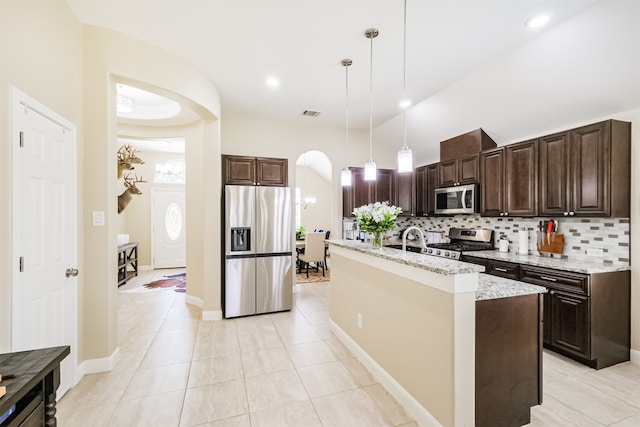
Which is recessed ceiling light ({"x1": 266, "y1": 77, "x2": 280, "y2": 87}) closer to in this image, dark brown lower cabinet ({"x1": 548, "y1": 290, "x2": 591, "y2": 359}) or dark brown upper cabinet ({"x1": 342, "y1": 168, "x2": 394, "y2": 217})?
dark brown upper cabinet ({"x1": 342, "y1": 168, "x2": 394, "y2": 217})

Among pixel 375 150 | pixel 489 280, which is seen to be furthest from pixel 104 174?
pixel 375 150

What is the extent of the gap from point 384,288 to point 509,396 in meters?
1.03

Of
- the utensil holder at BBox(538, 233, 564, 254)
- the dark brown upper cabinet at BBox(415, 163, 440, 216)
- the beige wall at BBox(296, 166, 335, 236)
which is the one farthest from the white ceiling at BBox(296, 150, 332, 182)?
the utensil holder at BBox(538, 233, 564, 254)

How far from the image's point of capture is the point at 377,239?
2740mm

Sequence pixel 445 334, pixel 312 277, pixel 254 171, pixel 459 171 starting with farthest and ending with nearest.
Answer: pixel 312 277
pixel 459 171
pixel 254 171
pixel 445 334

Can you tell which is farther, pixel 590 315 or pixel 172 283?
pixel 172 283

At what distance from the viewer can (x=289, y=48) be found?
9.43 feet

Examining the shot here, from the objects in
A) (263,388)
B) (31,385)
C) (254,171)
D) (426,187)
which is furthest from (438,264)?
(426,187)

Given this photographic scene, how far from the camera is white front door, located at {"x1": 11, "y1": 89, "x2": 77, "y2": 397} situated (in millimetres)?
1805

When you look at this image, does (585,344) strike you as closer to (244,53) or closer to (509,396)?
(509,396)

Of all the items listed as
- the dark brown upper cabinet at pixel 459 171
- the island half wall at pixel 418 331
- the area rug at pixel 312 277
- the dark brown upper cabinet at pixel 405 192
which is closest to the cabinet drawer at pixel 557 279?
the dark brown upper cabinet at pixel 459 171

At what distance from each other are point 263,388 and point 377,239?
1605 mm

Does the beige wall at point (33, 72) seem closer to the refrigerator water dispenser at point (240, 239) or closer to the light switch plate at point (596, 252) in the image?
the refrigerator water dispenser at point (240, 239)

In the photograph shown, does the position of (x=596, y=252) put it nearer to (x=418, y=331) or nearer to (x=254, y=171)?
(x=418, y=331)
